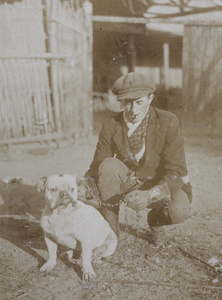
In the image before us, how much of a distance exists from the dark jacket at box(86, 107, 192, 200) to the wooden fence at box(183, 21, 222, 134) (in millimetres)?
5571

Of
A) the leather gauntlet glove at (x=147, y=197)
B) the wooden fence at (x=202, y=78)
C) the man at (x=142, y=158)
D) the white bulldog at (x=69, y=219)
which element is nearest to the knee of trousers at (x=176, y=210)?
the man at (x=142, y=158)

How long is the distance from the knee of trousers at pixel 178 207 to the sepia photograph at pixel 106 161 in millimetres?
12

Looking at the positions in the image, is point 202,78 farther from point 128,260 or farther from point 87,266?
point 87,266

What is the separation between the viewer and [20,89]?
6785mm

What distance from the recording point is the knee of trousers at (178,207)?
3.06 meters

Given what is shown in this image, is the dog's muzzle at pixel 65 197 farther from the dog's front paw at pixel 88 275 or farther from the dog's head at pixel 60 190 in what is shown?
the dog's front paw at pixel 88 275

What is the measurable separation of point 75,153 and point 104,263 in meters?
3.85

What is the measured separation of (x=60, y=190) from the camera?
101 inches

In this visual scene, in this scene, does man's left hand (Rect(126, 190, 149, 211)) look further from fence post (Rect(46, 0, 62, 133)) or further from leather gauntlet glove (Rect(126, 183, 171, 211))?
fence post (Rect(46, 0, 62, 133))

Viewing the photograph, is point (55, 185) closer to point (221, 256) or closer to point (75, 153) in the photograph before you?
point (221, 256)

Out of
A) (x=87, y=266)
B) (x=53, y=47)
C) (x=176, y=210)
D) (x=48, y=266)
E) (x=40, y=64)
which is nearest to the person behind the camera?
(x=87, y=266)

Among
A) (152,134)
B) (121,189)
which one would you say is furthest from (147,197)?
(152,134)

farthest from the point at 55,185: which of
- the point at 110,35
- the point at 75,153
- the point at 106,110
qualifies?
the point at 110,35

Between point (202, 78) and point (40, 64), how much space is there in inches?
149
